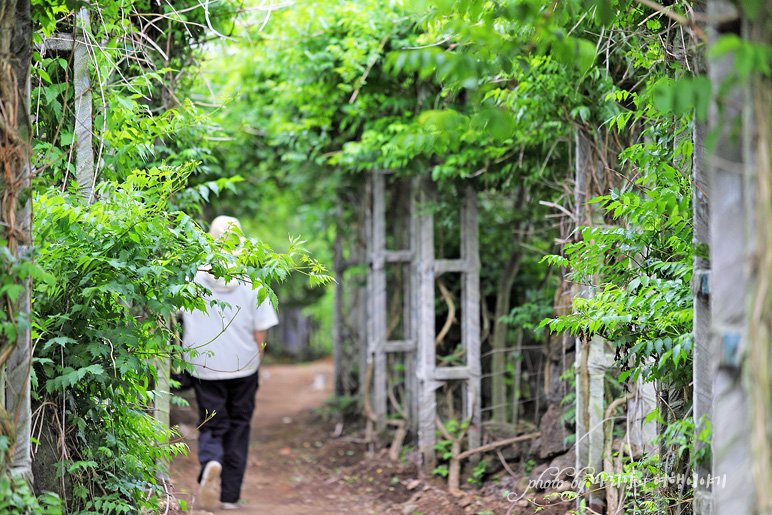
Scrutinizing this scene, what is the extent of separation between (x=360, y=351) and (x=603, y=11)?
6137 mm

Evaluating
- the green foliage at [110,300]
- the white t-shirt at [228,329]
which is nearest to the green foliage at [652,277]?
the green foliage at [110,300]

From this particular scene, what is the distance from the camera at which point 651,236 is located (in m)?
2.69

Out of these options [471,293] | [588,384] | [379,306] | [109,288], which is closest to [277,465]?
[379,306]

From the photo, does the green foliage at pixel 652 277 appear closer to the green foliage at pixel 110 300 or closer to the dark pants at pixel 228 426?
the green foliage at pixel 110 300

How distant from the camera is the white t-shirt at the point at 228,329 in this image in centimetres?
423

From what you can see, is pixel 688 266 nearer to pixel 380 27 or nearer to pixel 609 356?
pixel 609 356

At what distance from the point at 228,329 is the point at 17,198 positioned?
7.65 ft

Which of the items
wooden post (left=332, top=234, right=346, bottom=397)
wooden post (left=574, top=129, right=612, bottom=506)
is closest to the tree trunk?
wooden post (left=574, top=129, right=612, bottom=506)

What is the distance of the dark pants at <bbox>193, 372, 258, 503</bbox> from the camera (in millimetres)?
4195

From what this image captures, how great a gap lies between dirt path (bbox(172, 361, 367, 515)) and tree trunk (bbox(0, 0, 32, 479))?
3.32ft

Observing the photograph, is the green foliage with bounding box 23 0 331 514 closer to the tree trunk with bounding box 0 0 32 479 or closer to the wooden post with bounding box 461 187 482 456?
the tree trunk with bounding box 0 0 32 479

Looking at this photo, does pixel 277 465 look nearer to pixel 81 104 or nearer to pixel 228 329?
pixel 228 329

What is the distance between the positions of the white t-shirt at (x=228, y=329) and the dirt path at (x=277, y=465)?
62cm

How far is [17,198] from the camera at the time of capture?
2.02 metres
